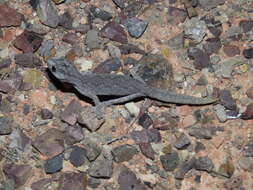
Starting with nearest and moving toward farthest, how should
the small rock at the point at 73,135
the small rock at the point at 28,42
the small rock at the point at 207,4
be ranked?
the small rock at the point at 73,135 < the small rock at the point at 28,42 < the small rock at the point at 207,4

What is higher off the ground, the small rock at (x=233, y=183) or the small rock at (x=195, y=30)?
the small rock at (x=195, y=30)

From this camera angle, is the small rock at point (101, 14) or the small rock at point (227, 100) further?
the small rock at point (101, 14)

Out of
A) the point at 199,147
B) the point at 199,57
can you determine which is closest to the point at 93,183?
the point at 199,147

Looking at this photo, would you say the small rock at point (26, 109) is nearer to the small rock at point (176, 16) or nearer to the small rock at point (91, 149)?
the small rock at point (91, 149)

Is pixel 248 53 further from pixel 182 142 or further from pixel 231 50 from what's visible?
pixel 182 142

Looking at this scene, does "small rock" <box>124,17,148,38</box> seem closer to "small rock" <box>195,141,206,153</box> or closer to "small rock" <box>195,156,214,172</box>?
"small rock" <box>195,141,206,153</box>

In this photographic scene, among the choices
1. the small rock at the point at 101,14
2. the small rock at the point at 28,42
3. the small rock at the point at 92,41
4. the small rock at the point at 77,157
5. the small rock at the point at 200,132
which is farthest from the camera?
the small rock at the point at 101,14

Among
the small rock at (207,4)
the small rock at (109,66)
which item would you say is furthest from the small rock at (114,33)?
the small rock at (207,4)

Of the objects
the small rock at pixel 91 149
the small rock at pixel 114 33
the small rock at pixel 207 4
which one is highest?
the small rock at pixel 207 4
